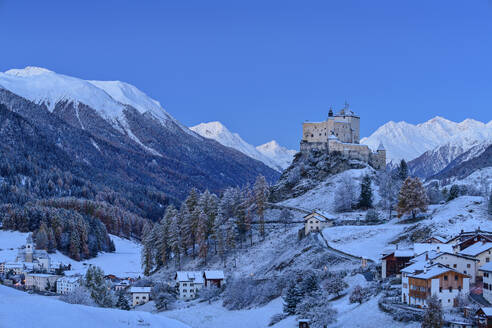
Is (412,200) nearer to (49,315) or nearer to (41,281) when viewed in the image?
(41,281)

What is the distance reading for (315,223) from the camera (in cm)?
10325

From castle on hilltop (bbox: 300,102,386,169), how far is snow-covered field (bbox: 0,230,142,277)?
51.8 meters

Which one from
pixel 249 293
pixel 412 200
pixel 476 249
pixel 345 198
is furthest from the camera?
Answer: pixel 345 198

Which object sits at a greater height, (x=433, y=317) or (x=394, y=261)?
(x=394, y=261)

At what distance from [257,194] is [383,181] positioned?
27.8 meters

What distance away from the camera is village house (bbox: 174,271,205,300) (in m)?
91.7

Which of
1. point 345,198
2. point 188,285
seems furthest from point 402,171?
point 188,285

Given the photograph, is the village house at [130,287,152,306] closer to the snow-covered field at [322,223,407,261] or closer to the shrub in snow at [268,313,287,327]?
the snow-covered field at [322,223,407,261]

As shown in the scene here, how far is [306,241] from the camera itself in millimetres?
96312

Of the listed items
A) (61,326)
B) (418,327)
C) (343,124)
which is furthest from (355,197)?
(61,326)

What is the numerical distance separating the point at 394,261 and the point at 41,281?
3173 inches

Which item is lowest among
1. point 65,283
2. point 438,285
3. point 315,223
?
point 65,283

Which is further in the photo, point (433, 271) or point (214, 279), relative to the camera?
point (214, 279)

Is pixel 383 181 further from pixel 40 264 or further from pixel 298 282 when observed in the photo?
pixel 40 264
